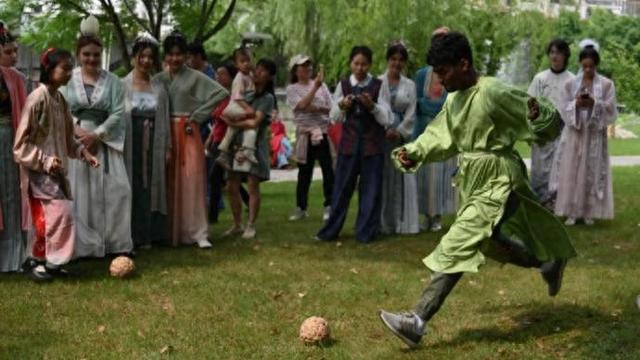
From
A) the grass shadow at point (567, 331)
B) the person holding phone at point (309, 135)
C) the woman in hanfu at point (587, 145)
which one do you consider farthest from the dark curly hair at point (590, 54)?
the grass shadow at point (567, 331)

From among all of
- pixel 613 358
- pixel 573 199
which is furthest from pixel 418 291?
pixel 573 199

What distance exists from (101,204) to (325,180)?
3.70 meters

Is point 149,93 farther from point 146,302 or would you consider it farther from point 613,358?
point 613,358

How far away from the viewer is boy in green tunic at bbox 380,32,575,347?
5230 millimetres

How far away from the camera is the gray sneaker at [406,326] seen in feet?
16.9

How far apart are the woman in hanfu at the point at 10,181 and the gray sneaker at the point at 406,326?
358cm

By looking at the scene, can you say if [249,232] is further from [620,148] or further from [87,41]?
[620,148]

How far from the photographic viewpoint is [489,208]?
5.36 m

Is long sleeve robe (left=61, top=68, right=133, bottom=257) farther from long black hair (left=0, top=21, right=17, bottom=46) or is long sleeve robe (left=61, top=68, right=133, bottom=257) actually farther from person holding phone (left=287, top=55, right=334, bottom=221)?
person holding phone (left=287, top=55, right=334, bottom=221)

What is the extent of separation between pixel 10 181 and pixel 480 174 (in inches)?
162

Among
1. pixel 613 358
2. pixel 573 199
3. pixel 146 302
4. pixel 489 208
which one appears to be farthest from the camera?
pixel 573 199

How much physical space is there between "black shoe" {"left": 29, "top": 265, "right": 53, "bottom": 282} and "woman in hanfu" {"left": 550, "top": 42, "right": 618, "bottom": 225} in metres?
5.82

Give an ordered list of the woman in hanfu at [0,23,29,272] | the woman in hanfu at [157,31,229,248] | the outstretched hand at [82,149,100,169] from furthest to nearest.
Result: the woman in hanfu at [157,31,229,248] < the woman in hanfu at [0,23,29,272] < the outstretched hand at [82,149,100,169]

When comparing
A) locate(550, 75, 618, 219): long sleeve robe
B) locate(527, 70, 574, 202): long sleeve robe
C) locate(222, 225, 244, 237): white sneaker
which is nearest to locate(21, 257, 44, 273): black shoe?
locate(222, 225, 244, 237): white sneaker
